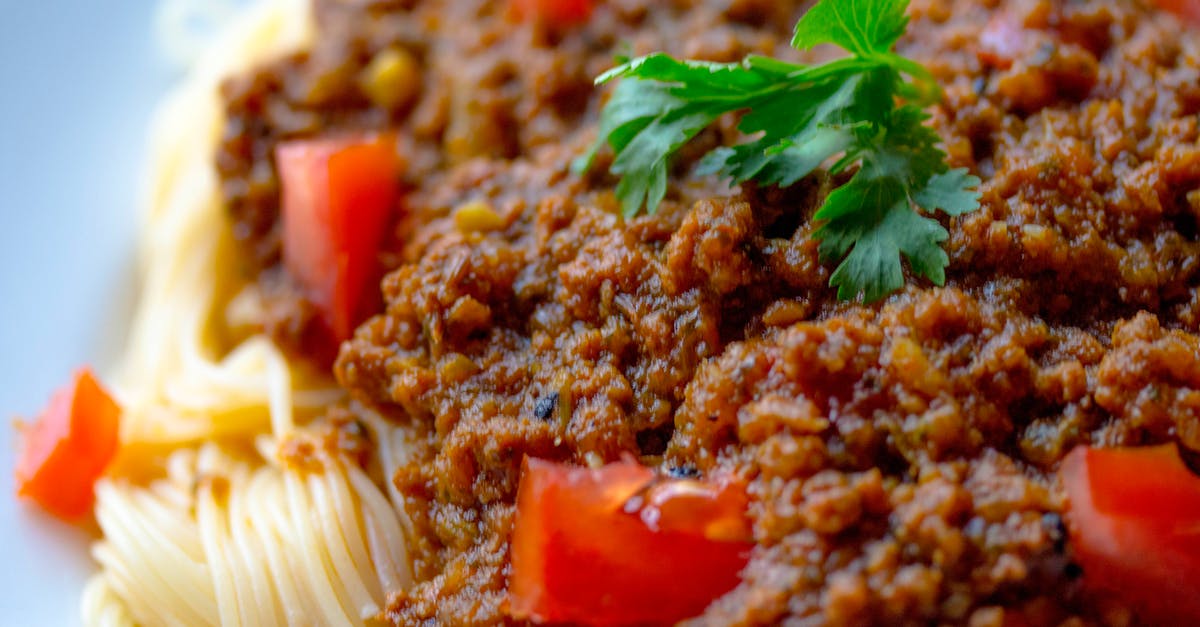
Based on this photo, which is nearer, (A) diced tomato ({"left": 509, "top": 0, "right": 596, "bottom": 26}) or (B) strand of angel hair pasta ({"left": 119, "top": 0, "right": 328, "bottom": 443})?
(B) strand of angel hair pasta ({"left": 119, "top": 0, "right": 328, "bottom": 443})

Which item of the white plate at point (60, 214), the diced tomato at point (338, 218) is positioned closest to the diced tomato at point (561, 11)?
the diced tomato at point (338, 218)

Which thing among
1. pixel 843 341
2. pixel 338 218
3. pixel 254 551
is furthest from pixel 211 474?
pixel 843 341

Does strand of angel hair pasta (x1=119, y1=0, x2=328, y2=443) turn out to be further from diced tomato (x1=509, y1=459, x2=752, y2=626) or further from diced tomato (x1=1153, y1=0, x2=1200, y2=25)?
diced tomato (x1=1153, y1=0, x2=1200, y2=25)

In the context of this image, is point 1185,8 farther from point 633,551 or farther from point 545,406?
point 633,551

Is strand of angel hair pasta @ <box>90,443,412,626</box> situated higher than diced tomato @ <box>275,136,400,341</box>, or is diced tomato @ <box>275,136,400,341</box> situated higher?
diced tomato @ <box>275,136,400,341</box>

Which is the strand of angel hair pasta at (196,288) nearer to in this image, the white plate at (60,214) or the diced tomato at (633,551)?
the white plate at (60,214)

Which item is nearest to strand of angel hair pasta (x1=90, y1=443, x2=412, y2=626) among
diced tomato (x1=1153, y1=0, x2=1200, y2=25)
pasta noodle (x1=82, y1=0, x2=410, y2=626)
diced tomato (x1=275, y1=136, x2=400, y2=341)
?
pasta noodle (x1=82, y1=0, x2=410, y2=626)

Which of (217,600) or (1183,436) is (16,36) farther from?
(1183,436)
